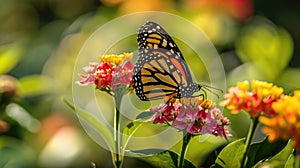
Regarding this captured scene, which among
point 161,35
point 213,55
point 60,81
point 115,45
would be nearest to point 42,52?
point 60,81

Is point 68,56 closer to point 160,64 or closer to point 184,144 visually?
point 160,64

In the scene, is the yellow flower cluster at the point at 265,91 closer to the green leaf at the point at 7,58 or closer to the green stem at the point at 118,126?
the green stem at the point at 118,126


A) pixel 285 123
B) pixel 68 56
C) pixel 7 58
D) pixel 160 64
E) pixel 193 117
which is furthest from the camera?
pixel 68 56

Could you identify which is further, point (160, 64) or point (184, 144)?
point (160, 64)

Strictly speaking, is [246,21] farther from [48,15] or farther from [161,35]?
[161,35]

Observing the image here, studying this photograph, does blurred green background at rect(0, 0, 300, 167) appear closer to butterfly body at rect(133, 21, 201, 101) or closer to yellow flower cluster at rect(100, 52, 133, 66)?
butterfly body at rect(133, 21, 201, 101)

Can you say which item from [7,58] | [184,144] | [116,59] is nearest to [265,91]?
[184,144]

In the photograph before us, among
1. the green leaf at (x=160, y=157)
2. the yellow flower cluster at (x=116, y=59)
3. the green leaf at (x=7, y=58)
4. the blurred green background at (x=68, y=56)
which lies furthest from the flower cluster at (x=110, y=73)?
the green leaf at (x=7, y=58)

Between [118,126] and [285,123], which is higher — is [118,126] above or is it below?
below
